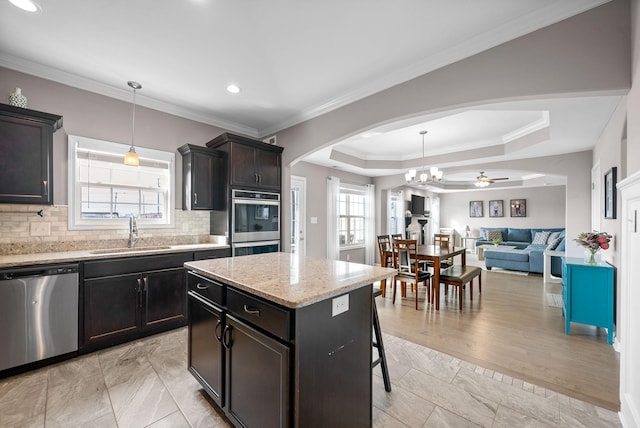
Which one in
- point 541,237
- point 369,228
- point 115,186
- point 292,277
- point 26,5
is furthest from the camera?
point 541,237

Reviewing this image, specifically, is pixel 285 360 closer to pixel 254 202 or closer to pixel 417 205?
pixel 254 202

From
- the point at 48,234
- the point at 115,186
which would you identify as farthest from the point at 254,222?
the point at 48,234

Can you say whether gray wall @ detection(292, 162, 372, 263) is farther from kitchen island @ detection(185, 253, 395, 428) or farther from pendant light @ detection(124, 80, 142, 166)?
kitchen island @ detection(185, 253, 395, 428)

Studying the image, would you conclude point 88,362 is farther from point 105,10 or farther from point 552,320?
point 552,320

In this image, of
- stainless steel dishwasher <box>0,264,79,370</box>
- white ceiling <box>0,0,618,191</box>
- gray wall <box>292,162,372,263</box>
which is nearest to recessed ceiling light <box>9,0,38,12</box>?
white ceiling <box>0,0,618,191</box>

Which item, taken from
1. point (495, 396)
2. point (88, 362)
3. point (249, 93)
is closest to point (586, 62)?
point (495, 396)

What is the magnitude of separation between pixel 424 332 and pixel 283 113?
10.9 feet

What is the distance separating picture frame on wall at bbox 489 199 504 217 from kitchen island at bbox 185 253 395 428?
33.3ft

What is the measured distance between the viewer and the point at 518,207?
938 cm

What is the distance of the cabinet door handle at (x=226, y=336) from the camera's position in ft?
5.09

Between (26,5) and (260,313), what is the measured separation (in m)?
2.73

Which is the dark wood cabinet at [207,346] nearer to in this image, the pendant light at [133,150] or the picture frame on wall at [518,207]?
the pendant light at [133,150]

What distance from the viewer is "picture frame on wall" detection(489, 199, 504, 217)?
32.0 feet

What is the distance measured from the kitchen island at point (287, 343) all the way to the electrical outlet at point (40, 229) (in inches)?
81.3
